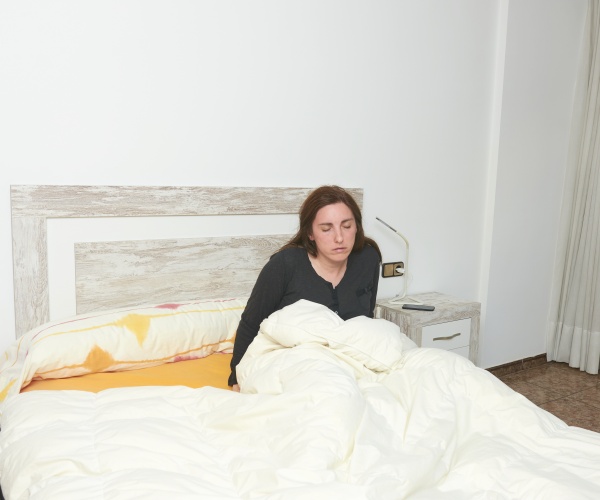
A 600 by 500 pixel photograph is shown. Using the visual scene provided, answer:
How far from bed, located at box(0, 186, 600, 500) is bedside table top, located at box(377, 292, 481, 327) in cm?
69

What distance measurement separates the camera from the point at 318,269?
6.77 feet

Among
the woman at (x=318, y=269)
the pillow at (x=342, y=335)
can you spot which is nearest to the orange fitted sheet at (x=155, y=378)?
the woman at (x=318, y=269)

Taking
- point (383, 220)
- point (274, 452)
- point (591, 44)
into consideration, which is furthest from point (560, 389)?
point (274, 452)

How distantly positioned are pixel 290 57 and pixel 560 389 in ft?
7.80

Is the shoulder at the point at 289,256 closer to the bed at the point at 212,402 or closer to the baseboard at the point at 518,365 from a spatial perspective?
the bed at the point at 212,402

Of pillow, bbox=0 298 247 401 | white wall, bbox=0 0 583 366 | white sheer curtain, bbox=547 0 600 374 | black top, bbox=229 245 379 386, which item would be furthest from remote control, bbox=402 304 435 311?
white sheer curtain, bbox=547 0 600 374

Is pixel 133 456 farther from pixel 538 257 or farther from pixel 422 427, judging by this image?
pixel 538 257

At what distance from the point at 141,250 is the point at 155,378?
1.87 feet

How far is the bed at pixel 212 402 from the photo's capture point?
110 centimetres

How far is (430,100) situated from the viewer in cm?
297

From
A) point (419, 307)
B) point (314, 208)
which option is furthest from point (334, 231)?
point (419, 307)

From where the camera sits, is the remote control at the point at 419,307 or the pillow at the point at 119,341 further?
the remote control at the point at 419,307

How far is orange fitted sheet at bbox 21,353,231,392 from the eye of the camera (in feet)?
5.72

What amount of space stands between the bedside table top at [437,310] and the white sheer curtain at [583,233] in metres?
1.04
